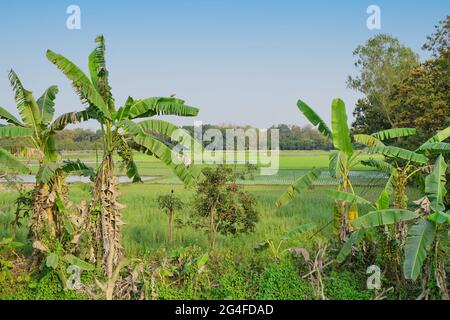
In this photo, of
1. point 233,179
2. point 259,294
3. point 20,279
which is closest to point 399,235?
point 259,294

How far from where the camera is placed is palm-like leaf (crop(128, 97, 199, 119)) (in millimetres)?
6508

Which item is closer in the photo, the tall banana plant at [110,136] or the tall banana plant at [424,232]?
the tall banana plant at [424,232]

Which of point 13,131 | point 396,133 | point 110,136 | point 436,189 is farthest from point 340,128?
point 13,131

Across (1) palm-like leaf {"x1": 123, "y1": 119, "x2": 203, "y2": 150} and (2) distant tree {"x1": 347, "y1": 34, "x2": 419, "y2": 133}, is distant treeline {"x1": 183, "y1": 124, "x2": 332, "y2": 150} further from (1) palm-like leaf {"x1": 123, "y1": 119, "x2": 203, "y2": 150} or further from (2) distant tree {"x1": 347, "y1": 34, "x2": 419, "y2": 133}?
(1) palm-like leaf {"x1": 123, "y1": 119, "x2": 203, "y2": 150}

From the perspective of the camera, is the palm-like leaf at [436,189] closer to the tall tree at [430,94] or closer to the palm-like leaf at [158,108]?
the palm-like leaf at [158,108]

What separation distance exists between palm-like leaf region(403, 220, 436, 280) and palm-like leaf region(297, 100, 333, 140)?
2128 mm

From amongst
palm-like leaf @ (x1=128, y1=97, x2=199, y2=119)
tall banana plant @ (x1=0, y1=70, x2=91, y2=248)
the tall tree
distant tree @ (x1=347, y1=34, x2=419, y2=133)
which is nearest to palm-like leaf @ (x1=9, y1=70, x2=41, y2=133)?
tall banana plant @ (x1=0, y1=70, x2=91, y2=248)

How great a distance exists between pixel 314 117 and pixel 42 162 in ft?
12.2

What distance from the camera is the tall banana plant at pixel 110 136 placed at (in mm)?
6344

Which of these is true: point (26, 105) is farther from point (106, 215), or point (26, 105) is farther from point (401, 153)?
point (401, 153)

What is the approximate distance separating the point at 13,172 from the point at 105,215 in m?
1.91

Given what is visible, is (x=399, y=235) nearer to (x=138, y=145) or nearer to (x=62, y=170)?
(x=138, y=145)

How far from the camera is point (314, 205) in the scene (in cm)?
1306
